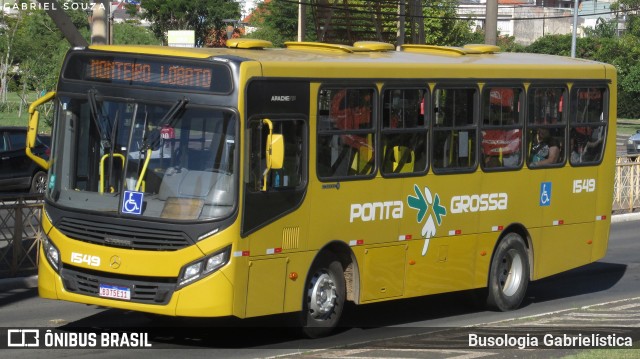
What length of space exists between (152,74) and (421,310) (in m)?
5.35

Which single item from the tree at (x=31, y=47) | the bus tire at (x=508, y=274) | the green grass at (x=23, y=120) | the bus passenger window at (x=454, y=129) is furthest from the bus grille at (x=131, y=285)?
the tree at (x=31, y=47)

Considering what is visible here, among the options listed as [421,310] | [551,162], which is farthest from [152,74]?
[551,162]

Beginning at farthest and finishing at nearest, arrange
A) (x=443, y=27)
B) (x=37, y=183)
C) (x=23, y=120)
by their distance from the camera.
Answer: (x=443, y=27), (x=23, y=120), (x=37, y=183)

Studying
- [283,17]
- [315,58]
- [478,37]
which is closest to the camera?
[315,58]

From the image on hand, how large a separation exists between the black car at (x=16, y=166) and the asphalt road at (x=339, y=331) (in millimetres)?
12789

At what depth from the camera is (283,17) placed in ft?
236

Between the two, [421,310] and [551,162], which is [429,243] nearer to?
[421,310]

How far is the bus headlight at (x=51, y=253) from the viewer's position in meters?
11.3

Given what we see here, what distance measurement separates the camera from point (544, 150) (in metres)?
15.2

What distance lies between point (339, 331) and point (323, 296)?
0.81 m

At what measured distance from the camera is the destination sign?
1095 cm

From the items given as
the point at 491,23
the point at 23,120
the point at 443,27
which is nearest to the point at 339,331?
the point at 491,23

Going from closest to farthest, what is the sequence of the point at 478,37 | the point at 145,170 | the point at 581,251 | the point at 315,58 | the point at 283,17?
the point at 145,170, the point at 315,58, the point at 581,251, the point at 283,17, the point at 478,37

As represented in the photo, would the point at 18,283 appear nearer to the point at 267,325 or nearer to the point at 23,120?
the point at 267,325
